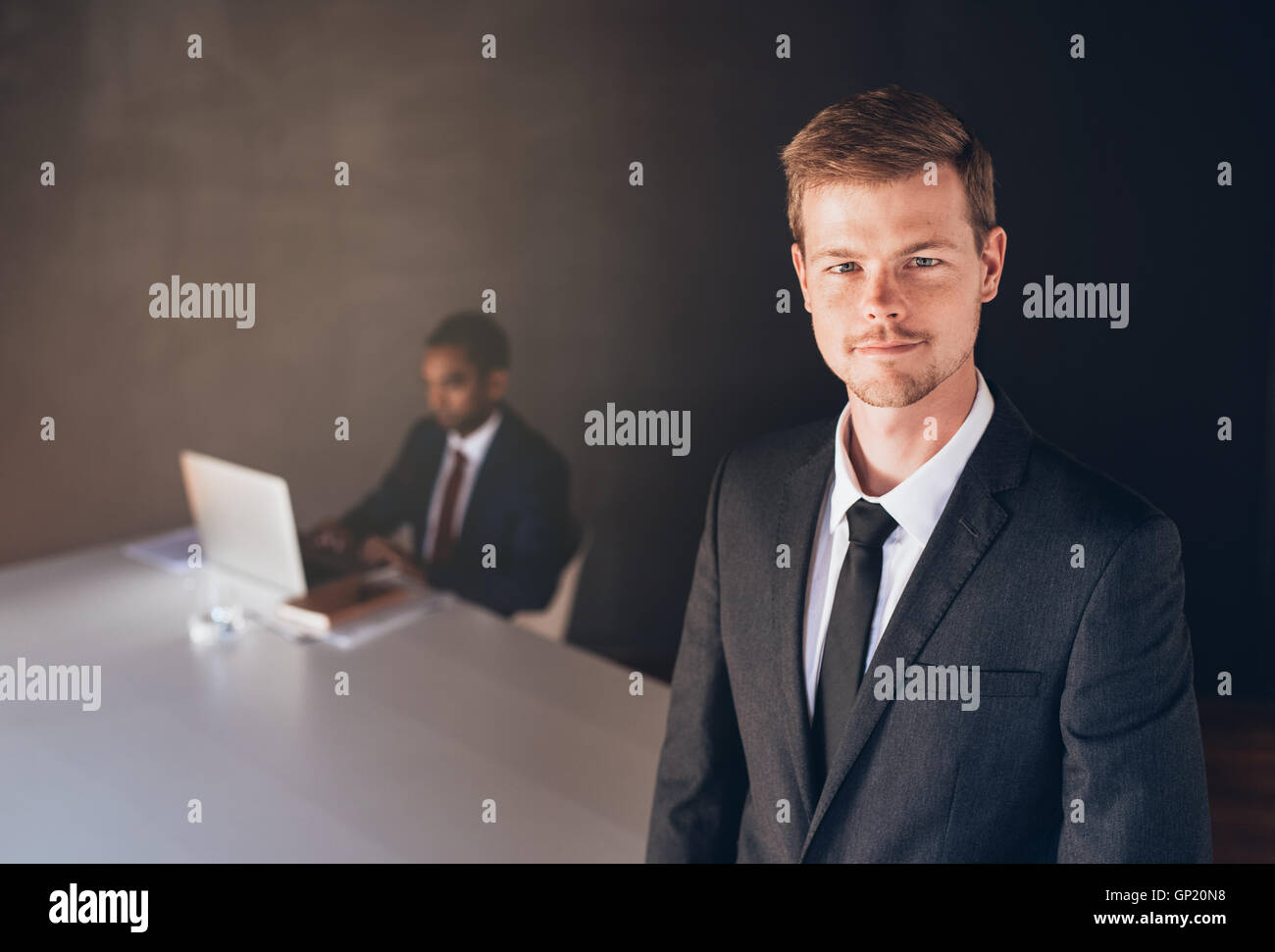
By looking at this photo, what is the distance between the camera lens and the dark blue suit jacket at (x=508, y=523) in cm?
277

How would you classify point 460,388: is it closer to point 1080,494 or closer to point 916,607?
point 916,607

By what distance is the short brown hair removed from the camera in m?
1.40

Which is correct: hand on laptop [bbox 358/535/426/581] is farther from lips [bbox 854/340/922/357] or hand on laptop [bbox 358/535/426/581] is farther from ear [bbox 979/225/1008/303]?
ear [bbox 979/225/1008/303]

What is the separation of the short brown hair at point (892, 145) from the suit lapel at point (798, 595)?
1.32ft

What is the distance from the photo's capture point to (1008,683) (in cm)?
127

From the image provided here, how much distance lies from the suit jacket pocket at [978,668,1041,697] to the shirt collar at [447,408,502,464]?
6.52 ft

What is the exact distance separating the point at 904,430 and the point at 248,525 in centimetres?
172

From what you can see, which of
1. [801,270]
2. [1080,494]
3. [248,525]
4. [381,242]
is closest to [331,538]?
[248,525]

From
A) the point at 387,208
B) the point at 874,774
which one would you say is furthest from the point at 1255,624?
the point at 387,208

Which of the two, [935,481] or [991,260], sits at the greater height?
[991,260]

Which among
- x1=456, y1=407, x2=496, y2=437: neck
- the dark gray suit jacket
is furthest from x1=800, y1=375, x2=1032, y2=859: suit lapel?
x1=456, y1=407, x2=496, y2=437: neck
